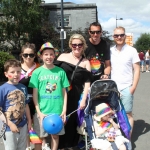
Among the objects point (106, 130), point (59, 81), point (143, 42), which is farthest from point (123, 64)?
point (143, 42)

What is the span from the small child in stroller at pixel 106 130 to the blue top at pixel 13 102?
3.90 feet

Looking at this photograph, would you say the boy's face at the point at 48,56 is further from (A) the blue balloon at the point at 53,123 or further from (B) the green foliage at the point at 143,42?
(B) the green foliage at the point at 143,42

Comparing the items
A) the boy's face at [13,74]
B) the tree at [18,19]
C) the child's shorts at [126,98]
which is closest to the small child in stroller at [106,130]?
the child's shorts at [126,98]

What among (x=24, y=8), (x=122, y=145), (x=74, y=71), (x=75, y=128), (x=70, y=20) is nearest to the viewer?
(x=122, y=145)

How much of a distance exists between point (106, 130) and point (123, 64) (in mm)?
1279

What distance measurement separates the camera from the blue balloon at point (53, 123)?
346cm

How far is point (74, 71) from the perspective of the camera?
4070 millimetres

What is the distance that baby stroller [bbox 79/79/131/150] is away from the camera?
13.1 feet

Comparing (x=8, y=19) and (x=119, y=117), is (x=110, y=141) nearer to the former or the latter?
(x=119, y=117)

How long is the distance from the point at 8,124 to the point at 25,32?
69.6 ft

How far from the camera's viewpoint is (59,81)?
373 centimetres

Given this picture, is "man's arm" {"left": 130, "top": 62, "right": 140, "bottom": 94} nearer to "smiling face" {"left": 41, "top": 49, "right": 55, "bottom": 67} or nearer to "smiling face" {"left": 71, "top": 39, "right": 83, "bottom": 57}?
"smiling face" {"left": 71, "top": 39, "right": 83, "bottom": 57}

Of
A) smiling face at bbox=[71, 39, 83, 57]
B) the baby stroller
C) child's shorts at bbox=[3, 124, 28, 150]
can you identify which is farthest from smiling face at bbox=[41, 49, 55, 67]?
child's shorts at bbox=[3, 124, 28, 150]

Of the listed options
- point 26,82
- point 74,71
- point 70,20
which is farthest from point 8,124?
point 70,20
